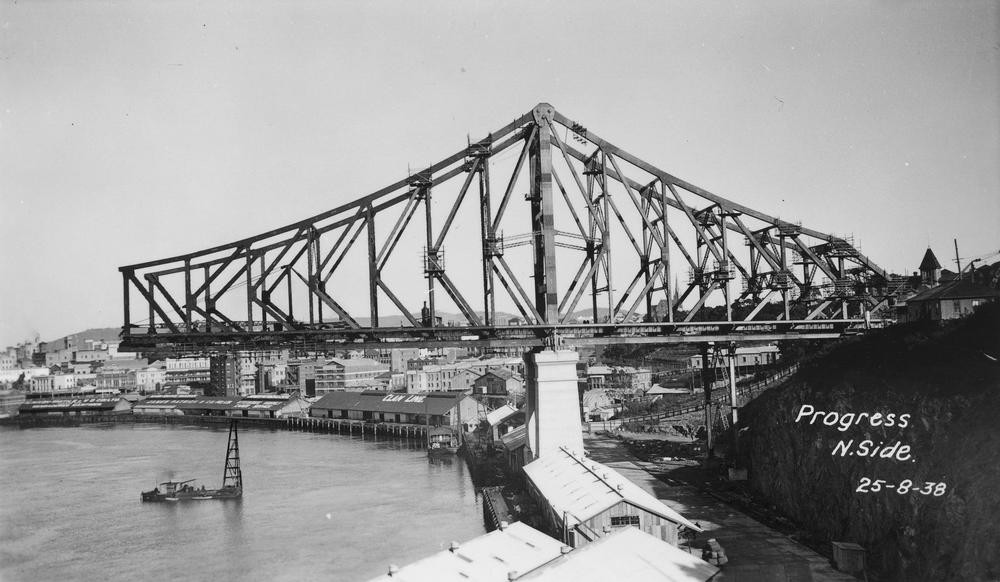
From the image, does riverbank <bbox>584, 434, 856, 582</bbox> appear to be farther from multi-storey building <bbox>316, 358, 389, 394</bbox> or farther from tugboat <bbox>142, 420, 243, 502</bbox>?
multi-storey building <bbox>316, 358, 389, 394</bbox>

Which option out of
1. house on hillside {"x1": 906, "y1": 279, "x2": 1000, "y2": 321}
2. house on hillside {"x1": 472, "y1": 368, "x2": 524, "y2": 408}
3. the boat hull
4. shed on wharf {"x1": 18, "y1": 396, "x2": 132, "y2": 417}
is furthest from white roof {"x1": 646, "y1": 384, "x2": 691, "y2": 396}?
shed on wharf {"x1": 18, "y1": 396, "x2": 132, "y2": 417}

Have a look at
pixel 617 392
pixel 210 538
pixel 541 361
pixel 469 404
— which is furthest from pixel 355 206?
pixel 617 392

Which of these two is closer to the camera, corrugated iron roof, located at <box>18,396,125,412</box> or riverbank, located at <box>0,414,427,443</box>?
riverbank, located at <box>0,414,427,443</box>

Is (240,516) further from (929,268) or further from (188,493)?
(929,268)

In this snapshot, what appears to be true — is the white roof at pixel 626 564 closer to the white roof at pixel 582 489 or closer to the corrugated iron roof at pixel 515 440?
the white roof at pixel 582 489

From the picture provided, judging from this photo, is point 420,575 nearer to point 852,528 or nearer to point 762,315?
point 852,528

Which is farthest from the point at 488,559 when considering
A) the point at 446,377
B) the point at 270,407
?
the point at 446,377
